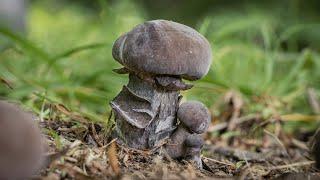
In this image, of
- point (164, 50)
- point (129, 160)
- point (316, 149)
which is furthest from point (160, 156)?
point (316, 149)

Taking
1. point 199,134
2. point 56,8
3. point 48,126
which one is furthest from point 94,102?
point 56,8

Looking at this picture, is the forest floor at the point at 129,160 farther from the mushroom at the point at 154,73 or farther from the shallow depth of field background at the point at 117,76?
the shallow depth of field background at the point at 117,76

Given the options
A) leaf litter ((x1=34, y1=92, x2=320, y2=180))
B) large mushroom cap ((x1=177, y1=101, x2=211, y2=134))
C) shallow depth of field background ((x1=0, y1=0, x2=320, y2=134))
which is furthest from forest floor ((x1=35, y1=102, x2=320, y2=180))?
shallow depth of field background ((x1=0, y1=0, x2=320, y2=134))

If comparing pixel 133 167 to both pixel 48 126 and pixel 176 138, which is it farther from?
pixel 48 126

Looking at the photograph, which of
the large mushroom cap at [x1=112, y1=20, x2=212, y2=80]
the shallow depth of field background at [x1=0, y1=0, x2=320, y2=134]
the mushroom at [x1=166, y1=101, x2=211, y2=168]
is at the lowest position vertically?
the shallow depth of field background at [x1=0, y1=0, x2=320, y2=134]

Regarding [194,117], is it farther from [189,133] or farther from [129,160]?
[129,160]

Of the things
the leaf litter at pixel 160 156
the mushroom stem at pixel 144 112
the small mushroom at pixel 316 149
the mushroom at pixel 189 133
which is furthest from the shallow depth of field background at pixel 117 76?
the small mushroom at pixel 316 149

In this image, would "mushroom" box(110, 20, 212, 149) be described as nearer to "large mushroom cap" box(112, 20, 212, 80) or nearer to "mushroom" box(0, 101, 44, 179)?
"large mushroom cap" box(112, 20, 212, 80)
